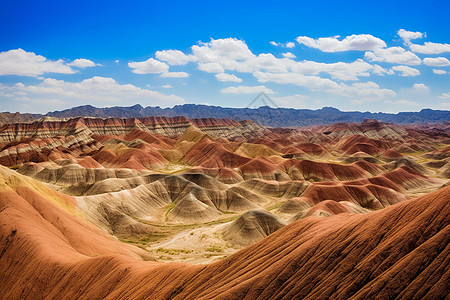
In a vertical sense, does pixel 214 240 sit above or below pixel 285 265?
below

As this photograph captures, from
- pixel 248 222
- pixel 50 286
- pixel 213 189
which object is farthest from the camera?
pixel 213 189

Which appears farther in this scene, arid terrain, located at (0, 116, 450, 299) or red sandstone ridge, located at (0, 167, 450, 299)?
arid terrain, located at (0, 116, 450, 299)

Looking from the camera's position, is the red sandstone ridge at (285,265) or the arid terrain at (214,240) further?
the arid terrain at (214,240)

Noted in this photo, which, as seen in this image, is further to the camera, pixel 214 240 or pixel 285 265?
pixel 214 240

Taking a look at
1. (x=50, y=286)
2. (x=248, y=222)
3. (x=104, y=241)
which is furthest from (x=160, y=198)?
(x=50, y=286)

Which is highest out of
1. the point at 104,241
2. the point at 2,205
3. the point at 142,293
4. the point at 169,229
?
the point at 2,205

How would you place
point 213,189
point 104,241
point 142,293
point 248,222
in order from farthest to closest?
1. point 213,189
2. point 248,222
3. point 104,241
4. point 142,293

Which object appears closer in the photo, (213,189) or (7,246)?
(7,246)

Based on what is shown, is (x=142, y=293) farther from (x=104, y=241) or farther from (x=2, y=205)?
(x=2, y=205)
